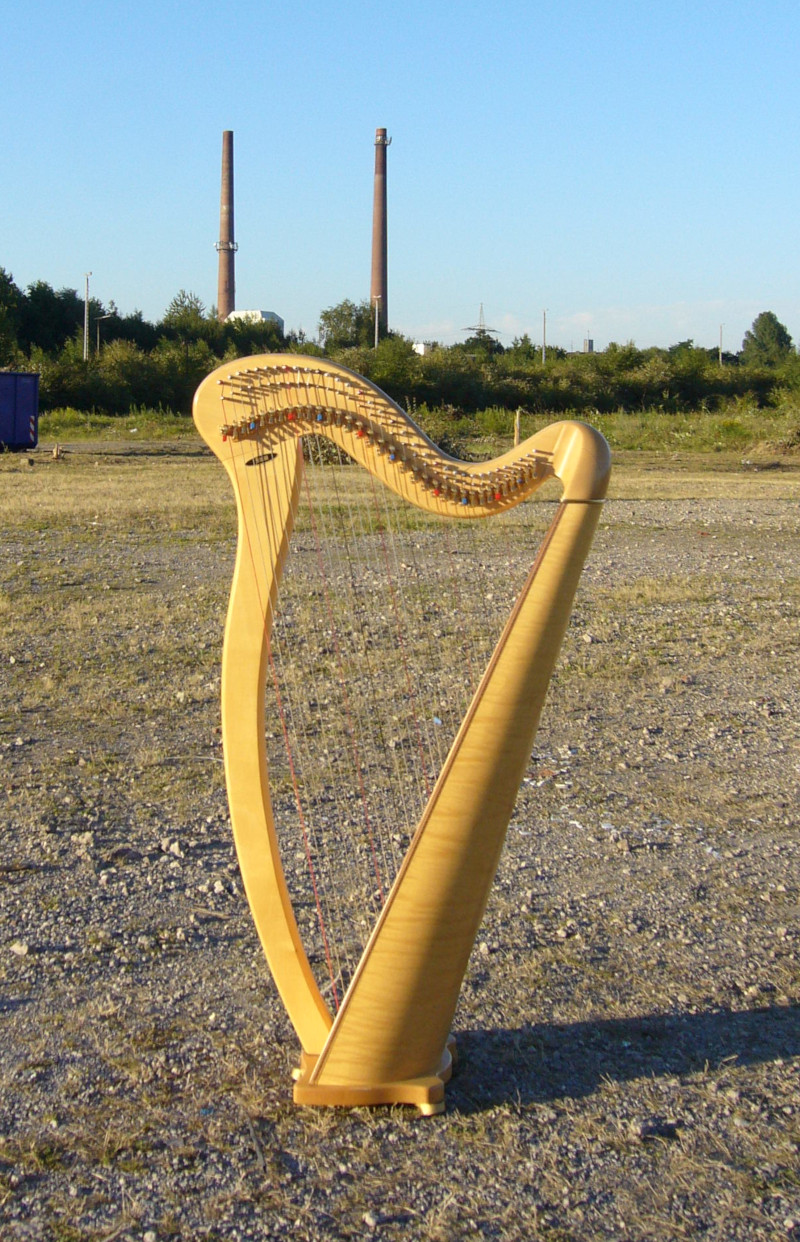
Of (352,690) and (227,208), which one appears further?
(227,208)

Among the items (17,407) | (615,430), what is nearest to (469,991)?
(17,407)

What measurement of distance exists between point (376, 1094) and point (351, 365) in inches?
1370

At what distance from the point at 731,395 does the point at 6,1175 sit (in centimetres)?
4212

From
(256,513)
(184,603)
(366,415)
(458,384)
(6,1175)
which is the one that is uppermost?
(458,384)

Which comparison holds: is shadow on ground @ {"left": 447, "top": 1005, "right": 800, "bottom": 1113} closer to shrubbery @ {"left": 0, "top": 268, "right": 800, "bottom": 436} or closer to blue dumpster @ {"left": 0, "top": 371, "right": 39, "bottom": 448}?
blue dumpster @ {"left": 0, "top": 371, "right": 39, "bottom": 448}

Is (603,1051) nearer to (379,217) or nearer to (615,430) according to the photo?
(615,430)

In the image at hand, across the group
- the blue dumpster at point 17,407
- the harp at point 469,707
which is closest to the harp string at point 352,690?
the harp at point 469,707

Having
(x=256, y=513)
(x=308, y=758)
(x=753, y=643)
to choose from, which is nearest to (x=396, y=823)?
(x=308, y=758)

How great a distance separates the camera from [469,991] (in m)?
3.19

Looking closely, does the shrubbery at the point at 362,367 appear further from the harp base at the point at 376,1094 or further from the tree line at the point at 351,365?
the harp base at the point at 376,1094

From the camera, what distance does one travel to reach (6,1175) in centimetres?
241

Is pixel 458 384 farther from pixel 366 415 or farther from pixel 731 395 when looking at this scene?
Result: pixel 366 415

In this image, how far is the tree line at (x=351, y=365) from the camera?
1339 inches

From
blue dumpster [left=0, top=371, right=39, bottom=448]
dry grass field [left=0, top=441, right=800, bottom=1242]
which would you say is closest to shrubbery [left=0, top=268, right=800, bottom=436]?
blue dumpster [left=0, top=371, right=39, bottom=448]
